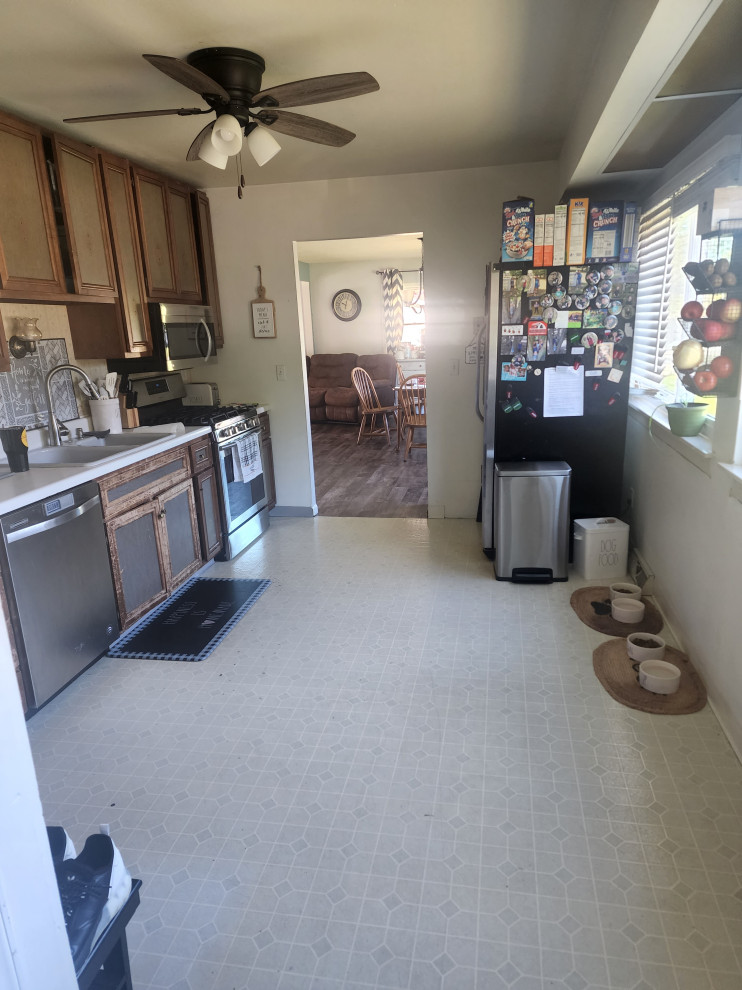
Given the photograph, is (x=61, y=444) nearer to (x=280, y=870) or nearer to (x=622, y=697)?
(x=280, y=870)

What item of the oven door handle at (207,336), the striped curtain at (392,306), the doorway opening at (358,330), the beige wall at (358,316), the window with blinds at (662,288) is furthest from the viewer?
the beige wall at (358,316)

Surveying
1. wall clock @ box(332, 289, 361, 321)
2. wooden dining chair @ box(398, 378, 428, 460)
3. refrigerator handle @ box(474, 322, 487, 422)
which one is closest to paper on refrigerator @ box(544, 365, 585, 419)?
refrigerator handle @ box(474, 322, 487, 422)

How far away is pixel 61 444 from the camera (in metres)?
3.24

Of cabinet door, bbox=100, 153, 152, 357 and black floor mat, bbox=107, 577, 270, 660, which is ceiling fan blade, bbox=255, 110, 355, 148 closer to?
cabinet door, bbox=100, 153, 152, 357

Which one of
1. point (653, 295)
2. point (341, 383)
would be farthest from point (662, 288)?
point (341, 383)

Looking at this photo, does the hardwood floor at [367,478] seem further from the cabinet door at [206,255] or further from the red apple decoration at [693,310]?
Answer: the red apple decoration at [693,310]

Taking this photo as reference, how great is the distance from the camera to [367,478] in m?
5.82

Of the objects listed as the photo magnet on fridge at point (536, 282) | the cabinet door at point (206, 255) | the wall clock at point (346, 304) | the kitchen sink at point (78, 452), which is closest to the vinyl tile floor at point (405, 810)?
the kitchen sink at point (78, 452)

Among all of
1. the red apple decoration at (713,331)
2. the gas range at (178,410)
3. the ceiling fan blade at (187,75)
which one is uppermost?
the ceiling fan blade at (187,75)

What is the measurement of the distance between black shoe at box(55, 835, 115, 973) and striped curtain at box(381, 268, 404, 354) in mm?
8919

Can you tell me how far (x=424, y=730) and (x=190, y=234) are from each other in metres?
3.56

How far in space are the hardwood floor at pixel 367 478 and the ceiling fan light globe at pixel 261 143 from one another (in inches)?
108

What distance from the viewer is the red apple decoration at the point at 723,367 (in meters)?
2.13

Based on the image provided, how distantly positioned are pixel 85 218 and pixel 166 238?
2.69ft
